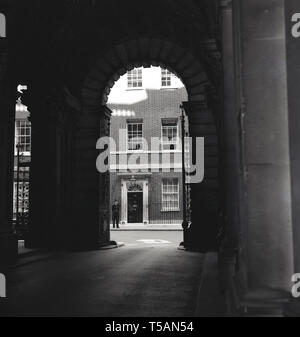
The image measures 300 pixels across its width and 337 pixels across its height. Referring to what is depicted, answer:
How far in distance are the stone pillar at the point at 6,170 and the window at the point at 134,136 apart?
76.6ft

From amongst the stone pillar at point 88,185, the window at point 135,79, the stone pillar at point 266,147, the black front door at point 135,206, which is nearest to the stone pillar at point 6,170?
the stone pillar at point 88,185

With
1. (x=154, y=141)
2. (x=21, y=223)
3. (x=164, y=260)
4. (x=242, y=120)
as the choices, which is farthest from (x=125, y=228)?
(x=242, y=120)

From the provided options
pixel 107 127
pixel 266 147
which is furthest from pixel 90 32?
pixel 266 147

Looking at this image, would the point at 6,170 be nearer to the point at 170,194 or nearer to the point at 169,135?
the point at 170,194

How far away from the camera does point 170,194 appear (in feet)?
114

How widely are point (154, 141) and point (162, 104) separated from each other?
9.63 feet

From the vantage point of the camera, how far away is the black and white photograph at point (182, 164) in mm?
3342

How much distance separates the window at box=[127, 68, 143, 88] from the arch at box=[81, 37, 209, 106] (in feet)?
57.7

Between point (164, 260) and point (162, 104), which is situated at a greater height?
point (162, 104)

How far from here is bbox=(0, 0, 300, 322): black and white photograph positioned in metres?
3.34

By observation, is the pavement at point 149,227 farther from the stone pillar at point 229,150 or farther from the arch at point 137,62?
the stone pillar at point 229,150

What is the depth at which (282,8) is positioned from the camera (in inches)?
136

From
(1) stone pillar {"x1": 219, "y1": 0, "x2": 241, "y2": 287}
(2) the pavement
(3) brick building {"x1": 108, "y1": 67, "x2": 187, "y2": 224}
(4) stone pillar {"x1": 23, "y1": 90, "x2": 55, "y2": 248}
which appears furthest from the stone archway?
(3) brick building {"x1": 108, "y1": 67, "x2": 187, "y2": 224}
